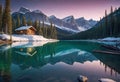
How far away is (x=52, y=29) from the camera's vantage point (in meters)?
133

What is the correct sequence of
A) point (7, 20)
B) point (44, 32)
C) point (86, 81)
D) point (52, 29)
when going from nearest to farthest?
point (86, 81)
point (7, 20)
point (44, 32)
point (52, 29)

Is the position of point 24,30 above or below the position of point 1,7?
below

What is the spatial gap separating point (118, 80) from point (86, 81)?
2903 millimetres

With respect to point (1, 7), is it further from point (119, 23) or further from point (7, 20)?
point (119, 23)

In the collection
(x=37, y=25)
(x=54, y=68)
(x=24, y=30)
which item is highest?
(x=37, y=25)

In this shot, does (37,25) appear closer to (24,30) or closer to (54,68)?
(24,30)

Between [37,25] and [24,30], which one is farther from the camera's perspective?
[37,25]

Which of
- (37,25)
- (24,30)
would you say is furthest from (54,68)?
(37,25)

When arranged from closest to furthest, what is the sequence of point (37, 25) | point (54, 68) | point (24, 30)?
1. point (54, 68)
2. point (24, 30)
3. point (37, 25)

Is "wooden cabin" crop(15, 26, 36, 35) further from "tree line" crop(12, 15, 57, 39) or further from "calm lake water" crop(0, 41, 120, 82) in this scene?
"calm lake water" crop(0, 41, 120, 82)

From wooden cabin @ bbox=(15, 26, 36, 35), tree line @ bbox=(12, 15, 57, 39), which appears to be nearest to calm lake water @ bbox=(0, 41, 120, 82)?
wooden cabin @ bbox=(15, 26, 36, 35)

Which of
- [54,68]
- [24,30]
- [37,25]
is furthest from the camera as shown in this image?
[37,25]

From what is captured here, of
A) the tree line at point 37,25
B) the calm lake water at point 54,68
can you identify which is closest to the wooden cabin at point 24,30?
the tree line at point 37,25

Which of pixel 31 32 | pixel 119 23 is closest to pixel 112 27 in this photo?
pixel 119 23
